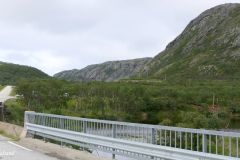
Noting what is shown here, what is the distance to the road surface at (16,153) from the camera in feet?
45.0

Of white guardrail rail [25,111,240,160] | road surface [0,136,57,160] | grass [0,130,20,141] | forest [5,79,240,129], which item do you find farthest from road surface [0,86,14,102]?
white guardrail rail [25,111,240,160]

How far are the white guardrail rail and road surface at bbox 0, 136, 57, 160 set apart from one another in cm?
104

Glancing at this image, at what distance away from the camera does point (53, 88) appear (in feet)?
348

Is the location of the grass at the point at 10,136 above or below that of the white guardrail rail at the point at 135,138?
below

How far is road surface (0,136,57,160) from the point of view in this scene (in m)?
13.7

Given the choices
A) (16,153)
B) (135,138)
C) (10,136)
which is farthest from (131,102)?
(135,138)

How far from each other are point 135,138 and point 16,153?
453 centimetres

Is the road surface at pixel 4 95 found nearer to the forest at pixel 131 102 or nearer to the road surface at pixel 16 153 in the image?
the forest at pixel 131 102

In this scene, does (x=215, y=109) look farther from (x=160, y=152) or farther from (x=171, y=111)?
(x=160, y=152)

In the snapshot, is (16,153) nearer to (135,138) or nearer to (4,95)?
(135,138)

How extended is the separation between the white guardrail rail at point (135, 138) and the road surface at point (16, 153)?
1044 mm

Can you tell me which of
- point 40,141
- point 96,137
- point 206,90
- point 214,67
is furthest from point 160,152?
point 214,67

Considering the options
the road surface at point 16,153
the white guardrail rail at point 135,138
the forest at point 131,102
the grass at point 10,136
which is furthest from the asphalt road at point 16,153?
the forest at point 131,102

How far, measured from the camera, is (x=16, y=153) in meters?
14.8
